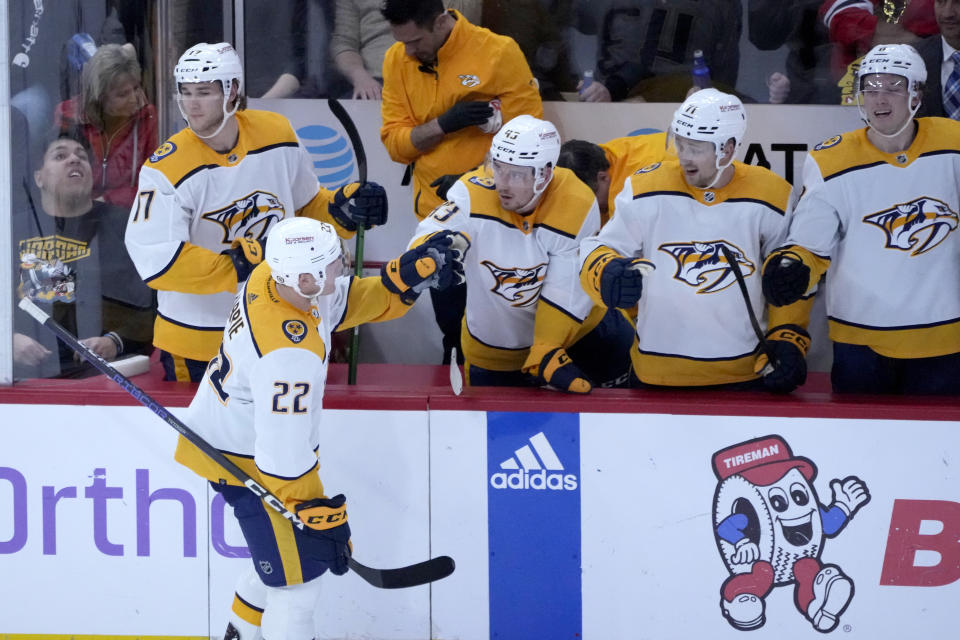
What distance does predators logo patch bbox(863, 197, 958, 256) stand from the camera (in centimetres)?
288

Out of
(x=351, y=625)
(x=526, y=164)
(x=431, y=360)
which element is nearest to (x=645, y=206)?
(x=526, y=164)

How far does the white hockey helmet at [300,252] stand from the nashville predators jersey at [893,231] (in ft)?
4.02

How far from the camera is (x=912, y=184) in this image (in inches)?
113

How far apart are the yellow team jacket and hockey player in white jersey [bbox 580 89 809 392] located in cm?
95

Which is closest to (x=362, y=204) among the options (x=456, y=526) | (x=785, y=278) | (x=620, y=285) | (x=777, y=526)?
(x=620, y=285)

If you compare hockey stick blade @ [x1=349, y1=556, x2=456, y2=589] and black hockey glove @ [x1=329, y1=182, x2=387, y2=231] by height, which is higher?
black hockey glove @ [x1=329, y1=182, x2=387, y2=231]

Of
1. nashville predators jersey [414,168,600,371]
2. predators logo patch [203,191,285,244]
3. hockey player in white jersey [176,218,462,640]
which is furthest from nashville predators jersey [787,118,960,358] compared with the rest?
predators logo patch [203,191,285,244]

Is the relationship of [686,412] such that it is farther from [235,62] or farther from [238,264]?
[235,62]

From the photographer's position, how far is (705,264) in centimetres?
285

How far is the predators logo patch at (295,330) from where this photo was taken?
236 cm

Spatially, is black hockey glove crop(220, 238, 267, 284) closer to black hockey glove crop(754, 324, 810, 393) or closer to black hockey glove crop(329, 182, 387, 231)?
black hockey glove crop(329, 182, 387, 231)

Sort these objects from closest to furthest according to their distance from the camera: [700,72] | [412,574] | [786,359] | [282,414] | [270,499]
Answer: [282,414]
[270,499]
[412,574]
[786,359]
[700,72]

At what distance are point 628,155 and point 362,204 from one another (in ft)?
3.66

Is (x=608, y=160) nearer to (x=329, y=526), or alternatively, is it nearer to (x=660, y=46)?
(x=660, y=46)
